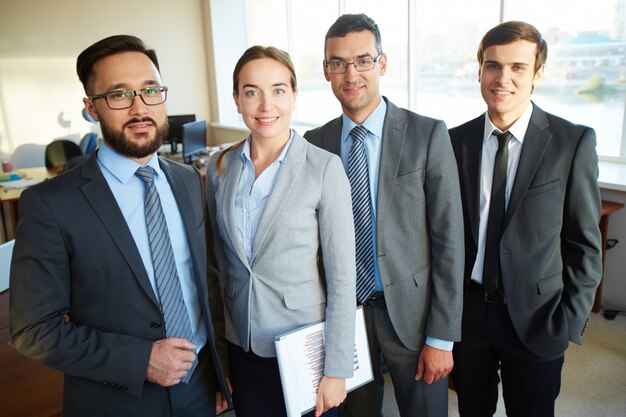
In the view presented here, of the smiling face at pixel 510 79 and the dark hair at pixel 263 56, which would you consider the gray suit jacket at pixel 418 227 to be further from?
the dark hair at pixel 263 56

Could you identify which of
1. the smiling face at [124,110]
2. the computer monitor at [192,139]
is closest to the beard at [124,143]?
the smiling face at [124,110]

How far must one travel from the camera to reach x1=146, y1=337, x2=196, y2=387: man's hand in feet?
4.13

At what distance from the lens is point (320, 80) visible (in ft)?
21.8

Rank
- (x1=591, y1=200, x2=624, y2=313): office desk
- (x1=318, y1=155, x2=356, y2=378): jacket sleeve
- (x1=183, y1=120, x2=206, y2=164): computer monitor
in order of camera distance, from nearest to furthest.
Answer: (x1=318, y1=155, x2=356, y2=378): jacket sleeve < (x1=591, y1=200, x2=624, y2=313): office desk < (x1=183, y1=120, x2=206, y2=164): computer monitor

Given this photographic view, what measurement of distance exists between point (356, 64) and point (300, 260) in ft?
2.39

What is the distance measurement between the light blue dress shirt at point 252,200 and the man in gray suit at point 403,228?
0.35 m

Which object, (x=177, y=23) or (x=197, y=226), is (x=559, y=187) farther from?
(x=177, y=23)

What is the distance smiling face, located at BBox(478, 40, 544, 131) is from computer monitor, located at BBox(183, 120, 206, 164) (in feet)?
14.1

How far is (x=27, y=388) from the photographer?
168 centimetres

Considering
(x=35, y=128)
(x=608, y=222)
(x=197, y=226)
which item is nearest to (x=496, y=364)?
(x=197, y=226)

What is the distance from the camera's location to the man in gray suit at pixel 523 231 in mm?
1579

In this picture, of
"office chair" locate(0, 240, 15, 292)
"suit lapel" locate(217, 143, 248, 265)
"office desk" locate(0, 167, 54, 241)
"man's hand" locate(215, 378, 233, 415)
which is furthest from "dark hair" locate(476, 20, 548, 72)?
"office desk" locate(0, 167, 54, 241)

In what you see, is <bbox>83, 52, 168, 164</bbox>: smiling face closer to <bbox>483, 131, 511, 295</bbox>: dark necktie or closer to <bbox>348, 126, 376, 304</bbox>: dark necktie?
<bbox>348, 126, 376, 304</bbox>: dark necktie

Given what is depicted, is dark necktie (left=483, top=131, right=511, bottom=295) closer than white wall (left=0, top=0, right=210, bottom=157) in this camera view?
Yes
